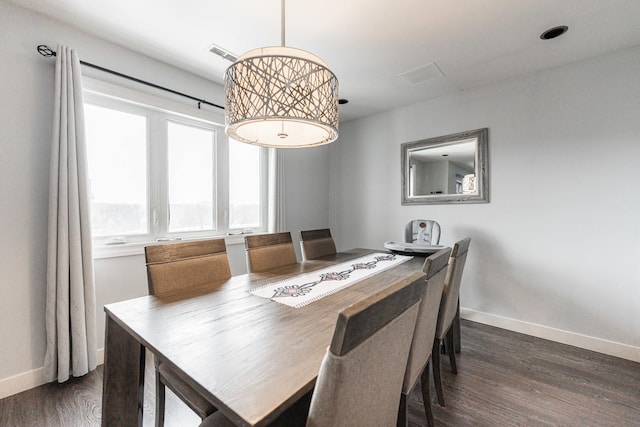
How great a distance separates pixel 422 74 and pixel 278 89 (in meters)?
2.06

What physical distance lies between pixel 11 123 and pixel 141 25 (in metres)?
1.06

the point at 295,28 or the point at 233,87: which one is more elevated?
the point at 295,28

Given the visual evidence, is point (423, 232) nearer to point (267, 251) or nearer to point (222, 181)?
point (267, 251)

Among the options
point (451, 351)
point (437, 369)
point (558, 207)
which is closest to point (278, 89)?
point (437, 369)

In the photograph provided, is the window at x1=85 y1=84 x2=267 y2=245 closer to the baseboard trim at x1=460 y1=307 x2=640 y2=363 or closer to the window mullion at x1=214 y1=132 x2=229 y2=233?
the window mullion at x1=214 y1=132 x2=229 y2=233

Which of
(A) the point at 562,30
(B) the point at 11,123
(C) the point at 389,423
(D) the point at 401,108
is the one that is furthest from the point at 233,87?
(D) the point at 401,108

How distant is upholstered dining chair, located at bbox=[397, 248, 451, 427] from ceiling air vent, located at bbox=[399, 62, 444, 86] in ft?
6.45

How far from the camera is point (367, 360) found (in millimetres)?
692

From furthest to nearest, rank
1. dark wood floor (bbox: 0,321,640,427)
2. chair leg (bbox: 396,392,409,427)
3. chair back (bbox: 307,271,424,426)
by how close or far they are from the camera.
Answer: dark wood floor (bbox: 0,321,640,427) → chair leg (bbox: 396,392,409,427) → chair back (bbox: 307,271,424,426)

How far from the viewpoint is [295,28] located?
2.00 m

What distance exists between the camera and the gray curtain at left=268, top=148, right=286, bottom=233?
129 inches

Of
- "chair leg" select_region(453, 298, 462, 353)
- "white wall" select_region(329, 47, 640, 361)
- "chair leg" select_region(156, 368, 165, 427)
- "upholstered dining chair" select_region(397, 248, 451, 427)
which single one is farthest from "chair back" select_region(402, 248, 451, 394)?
"white wall" select_region(329, 47, 640, 361)

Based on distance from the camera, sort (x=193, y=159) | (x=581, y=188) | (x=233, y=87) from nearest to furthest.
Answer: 1. (x=233, y=87)
2. (x=581, y=188)
3. (x=193, y=159)

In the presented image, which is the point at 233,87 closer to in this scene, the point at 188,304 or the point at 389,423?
the point at 188,304
